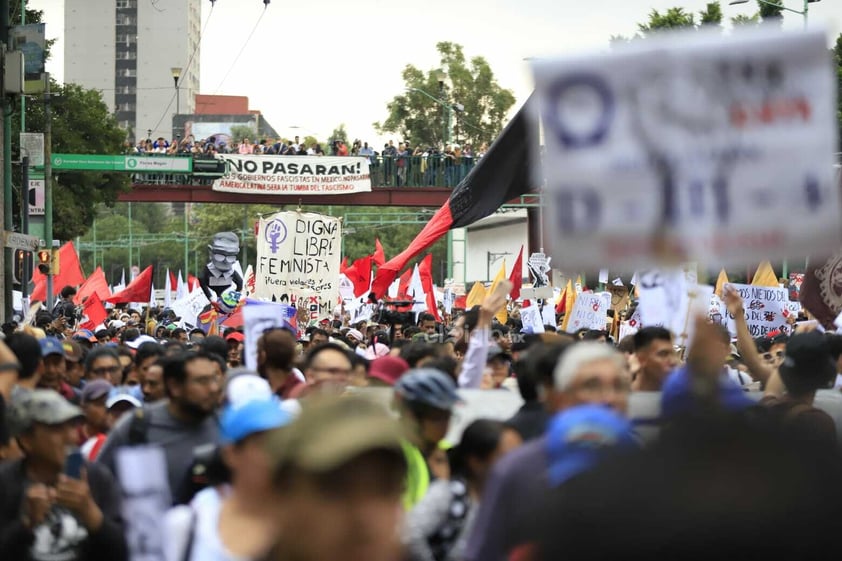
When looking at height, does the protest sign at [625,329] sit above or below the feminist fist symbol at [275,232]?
below

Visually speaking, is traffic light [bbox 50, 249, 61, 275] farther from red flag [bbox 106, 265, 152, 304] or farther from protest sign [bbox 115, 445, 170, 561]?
protest sign [bbox 115, 445, 170, 561]

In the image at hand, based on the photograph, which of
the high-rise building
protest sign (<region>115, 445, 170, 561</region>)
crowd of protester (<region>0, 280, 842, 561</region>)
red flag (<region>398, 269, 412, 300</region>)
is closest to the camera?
crowd of protester (<region>0, 280, 842, 561</region>)

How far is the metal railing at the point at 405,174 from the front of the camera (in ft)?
162

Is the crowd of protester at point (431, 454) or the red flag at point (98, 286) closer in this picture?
the crowd of protester at point (431, 454)

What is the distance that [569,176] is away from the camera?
3.96 m

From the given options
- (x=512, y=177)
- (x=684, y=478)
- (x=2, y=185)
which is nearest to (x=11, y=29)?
(x=2, y=185)

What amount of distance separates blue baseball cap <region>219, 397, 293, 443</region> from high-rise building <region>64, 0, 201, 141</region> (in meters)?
145

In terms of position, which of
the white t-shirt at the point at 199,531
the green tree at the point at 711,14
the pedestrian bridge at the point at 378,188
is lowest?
the white t-shirt at the point at 199,531

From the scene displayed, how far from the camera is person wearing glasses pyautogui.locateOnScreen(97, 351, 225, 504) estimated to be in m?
5.70

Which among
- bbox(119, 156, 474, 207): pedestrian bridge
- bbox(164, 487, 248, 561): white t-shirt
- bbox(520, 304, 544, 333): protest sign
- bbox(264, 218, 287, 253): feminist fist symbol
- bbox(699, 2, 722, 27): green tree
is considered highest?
bbox(699, 2, 722, 27): green tree

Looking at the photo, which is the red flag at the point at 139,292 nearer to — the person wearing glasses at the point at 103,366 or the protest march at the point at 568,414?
the protest march at the point at 568,414

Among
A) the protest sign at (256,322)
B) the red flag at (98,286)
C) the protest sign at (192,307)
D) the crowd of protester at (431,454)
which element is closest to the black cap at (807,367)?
the crowd of protester at (431,454)

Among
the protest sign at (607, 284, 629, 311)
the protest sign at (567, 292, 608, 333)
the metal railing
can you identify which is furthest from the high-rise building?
the protest sign at (567, 292, 608, 333)

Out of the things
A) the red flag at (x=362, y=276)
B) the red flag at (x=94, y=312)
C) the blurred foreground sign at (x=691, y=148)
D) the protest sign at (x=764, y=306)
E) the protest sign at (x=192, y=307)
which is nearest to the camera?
the blurred foreground sign at (x=691, y=148)
